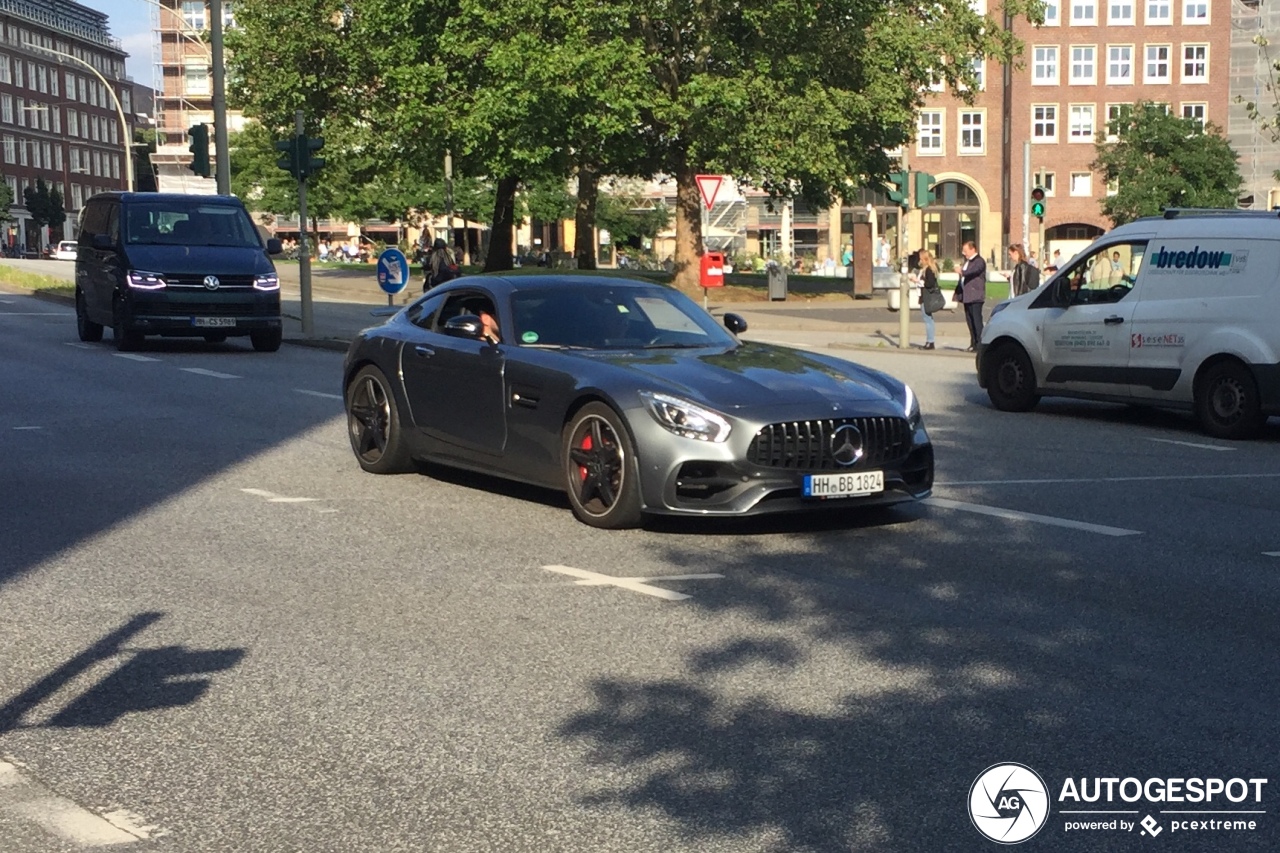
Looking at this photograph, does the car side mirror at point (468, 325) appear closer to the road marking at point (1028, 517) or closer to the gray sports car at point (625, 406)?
the gray sports car at point (625, 406)

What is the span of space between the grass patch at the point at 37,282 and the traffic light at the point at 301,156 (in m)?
16.8

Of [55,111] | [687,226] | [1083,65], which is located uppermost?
[55,111]

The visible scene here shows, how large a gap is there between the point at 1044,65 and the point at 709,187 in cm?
6721

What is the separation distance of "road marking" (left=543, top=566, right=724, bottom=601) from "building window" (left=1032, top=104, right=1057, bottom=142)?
300 feet

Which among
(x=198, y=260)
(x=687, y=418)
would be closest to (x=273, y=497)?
(x=687, y=418)

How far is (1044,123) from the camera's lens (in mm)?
96375

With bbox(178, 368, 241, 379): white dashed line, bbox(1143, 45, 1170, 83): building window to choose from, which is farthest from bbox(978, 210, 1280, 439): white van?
bbox(1143, 45, 1170, 83): building window

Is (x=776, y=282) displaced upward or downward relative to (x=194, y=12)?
downward

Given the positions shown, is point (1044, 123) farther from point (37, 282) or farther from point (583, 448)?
point (583, 448)

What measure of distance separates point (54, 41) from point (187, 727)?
164 metres

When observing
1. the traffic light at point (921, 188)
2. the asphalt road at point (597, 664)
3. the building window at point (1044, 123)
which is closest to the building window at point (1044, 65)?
the building window at point (1044, 123)

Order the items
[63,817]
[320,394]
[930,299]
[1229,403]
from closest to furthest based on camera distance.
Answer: [63,817] → [1229,403] → [320,394] → [930,299]

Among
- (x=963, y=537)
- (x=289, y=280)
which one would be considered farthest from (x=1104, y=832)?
(x=289, y=280)

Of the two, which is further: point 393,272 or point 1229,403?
point 393,272
